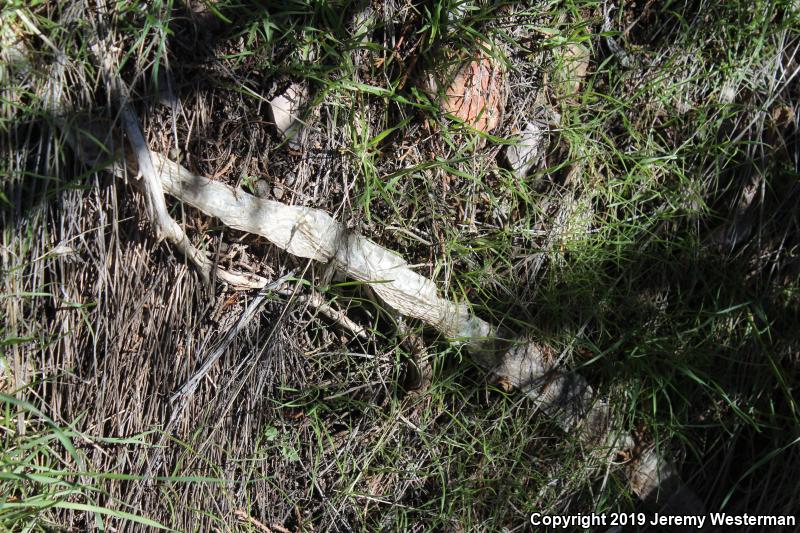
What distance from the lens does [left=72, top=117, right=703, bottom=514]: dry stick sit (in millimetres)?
1709

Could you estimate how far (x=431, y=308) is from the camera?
1848 millimetres

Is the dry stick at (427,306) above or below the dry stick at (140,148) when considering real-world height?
below

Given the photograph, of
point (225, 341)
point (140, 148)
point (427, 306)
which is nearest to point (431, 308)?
point (427, 306)

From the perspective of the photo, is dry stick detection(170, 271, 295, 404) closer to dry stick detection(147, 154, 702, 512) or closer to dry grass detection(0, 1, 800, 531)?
dry grass detection(0, 1, 800, 531)

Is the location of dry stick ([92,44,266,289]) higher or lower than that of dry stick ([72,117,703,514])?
higher

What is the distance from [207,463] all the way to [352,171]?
91cm

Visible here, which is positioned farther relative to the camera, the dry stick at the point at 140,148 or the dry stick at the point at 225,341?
the dry stick at the point at 225,341

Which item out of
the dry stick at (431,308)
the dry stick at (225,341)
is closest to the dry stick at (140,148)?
the dry stick at (431,308)

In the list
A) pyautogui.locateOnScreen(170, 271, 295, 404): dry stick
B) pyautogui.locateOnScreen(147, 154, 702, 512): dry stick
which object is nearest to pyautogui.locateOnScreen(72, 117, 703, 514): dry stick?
pyautogui.locateOnScreen(147, 154, 702, 512): dry stick

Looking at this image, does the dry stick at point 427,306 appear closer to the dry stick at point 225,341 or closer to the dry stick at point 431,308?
the dry stick at point 431,308

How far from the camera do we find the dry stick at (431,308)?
1709mm

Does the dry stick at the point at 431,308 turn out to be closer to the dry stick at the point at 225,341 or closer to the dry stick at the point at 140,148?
the dry stick at the point at 140,148

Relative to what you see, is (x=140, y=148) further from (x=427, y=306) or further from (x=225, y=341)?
(x=427, y=306)

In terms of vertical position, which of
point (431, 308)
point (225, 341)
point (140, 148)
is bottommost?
point (225, 341)
